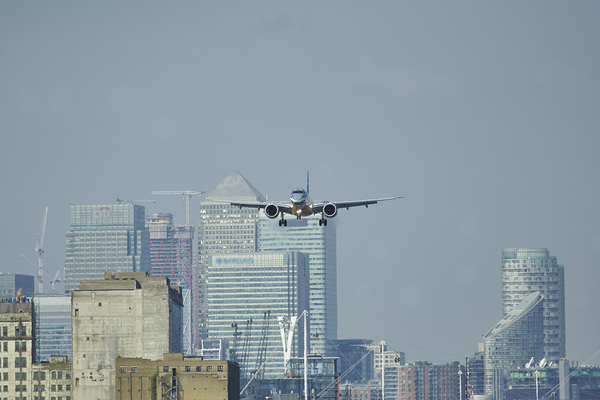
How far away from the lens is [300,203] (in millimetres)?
170750

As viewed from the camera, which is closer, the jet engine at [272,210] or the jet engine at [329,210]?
the jet engine at [329,210]

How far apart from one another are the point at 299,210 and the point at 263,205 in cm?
653

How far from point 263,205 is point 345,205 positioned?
599 inches

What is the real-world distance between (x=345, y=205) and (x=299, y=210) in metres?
11.1

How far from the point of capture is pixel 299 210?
173875mm

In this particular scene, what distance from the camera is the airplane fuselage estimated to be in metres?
171

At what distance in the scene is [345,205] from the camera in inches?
7146

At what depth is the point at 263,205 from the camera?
176 m

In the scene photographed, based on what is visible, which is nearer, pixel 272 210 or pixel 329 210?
pixel 329 210

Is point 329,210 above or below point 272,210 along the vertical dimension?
below

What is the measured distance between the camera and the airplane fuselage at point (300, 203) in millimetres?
170875

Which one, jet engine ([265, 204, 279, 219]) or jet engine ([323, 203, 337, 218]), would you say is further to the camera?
jet engine ([265, 204, 279, 219])
